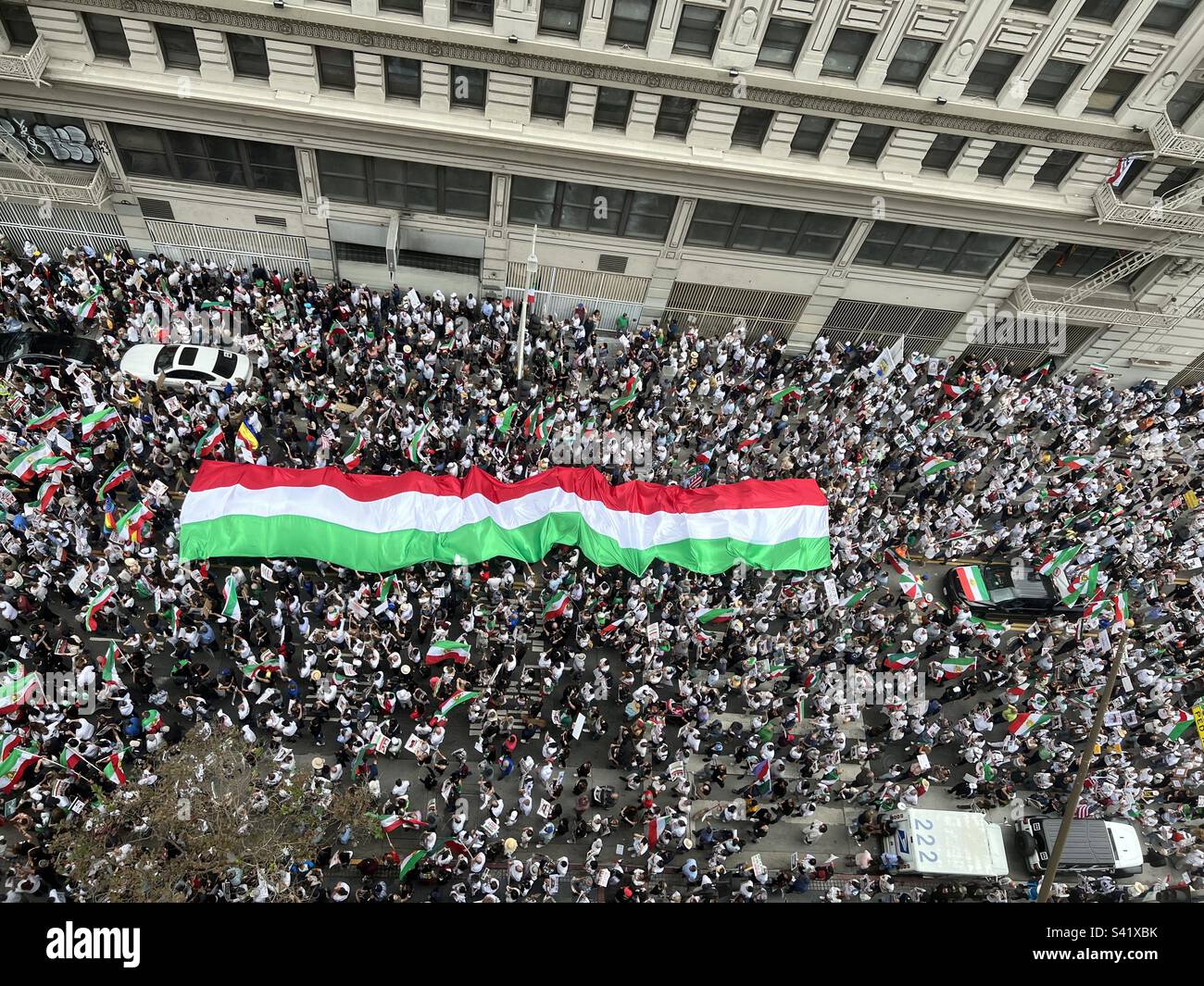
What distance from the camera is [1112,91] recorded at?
101 ft

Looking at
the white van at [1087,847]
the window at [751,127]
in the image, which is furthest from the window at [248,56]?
the white van at [1087,847]

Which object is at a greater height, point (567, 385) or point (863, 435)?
point (567, 385)

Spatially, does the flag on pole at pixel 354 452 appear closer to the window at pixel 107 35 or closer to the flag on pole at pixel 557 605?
the flag on pole at pixel 557 605

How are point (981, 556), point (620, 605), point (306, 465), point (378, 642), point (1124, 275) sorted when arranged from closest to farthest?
1. point (378, 642)
2. point (620, 605)
3. point (306, 465)
4. point (981, 556)
5. point (1124, 275)

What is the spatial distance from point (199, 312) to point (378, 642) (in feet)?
57.4

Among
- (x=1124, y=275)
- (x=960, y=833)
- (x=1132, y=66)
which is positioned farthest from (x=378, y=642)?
(x=1124, y=275)

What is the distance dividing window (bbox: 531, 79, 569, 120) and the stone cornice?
2.38 ft

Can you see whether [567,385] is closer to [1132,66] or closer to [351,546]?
[351,546]

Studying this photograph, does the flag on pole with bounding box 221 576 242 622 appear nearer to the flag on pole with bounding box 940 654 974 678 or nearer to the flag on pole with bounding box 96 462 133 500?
the flag on pole with bounding box 96 462 133 500

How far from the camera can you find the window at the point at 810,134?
3167cm

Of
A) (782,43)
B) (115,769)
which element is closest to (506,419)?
(115,769)

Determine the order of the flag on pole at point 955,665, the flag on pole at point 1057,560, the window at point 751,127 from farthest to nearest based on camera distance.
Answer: the window at point 751,127, the flag on pole at point 1057,560, the flag on pole at point 955,665

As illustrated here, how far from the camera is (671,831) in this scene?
2250 centimetres

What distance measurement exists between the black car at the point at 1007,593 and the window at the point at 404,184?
78.6 feet
